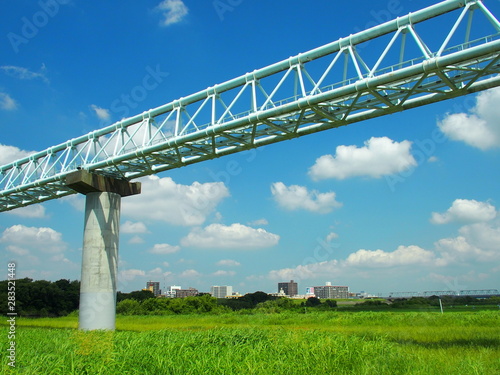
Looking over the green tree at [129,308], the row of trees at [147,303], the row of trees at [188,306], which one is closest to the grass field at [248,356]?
the row of trees at [147,303]

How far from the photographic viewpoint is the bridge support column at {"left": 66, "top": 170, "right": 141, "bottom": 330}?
2720cm

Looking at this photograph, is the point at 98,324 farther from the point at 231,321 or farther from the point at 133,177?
the point at 231,321

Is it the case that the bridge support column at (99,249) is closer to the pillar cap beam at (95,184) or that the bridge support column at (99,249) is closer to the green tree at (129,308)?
the pillar cap beam at (95,184)

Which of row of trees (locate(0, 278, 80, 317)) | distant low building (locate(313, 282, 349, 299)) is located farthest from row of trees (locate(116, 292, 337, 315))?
distant low building (locate(313, 282, 349, 299))

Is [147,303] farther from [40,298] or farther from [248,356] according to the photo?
[248,356]

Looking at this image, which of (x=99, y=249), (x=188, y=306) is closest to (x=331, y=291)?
(x=188, y=306)

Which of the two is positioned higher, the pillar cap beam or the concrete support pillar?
the pillar cap beam

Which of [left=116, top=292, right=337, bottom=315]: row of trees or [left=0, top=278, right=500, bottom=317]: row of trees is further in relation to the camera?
[left=116, top=292, right=337, bottom=315]: row of trees

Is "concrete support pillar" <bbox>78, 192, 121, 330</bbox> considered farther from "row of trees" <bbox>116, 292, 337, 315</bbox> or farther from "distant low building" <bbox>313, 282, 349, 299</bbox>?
"distant low building" <bbox>313, 282, 349, 299</bbox>

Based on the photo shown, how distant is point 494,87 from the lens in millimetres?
18719

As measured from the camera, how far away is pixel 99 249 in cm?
2784

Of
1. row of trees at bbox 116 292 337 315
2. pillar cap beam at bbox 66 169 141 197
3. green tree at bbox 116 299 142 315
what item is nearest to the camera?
pillar cap beam at bbox 66 169 141 197

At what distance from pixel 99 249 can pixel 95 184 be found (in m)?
4.21

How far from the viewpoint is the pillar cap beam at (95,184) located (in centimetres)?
2872
